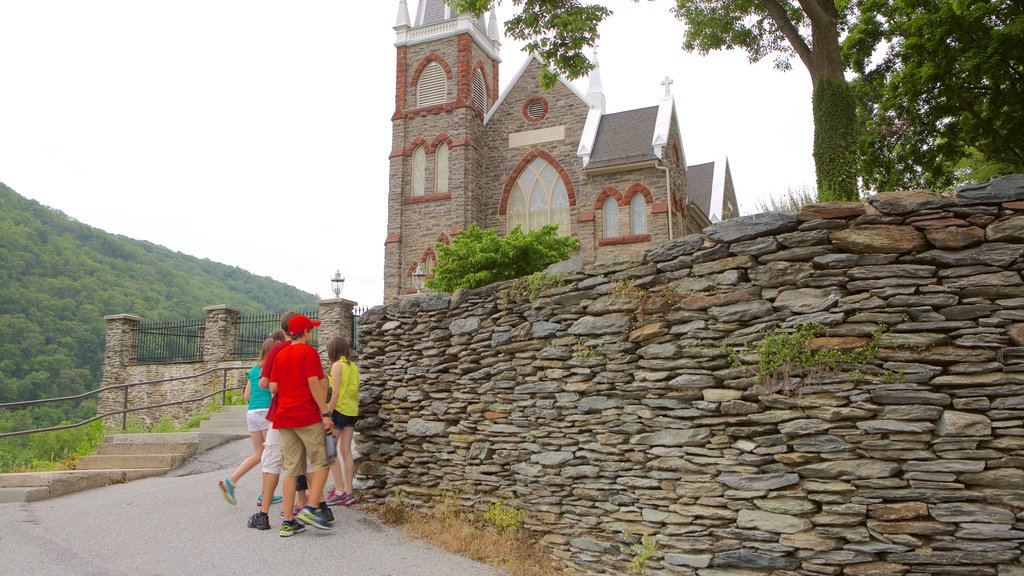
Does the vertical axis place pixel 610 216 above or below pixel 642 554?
above

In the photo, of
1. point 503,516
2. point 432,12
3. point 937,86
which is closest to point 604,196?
point 432,12

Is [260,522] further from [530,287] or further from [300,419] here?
[530,287]

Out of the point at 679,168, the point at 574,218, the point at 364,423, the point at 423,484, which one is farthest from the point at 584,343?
the point at 679,168

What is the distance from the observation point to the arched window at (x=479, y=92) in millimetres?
25375

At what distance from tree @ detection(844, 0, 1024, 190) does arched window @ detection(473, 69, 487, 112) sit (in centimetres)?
1387

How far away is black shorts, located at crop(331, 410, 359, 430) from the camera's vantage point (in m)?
7.97

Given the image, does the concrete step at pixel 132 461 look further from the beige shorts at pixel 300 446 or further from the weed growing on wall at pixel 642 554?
the weed growing on wall at pixel 642 554

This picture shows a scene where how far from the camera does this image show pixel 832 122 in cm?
1048

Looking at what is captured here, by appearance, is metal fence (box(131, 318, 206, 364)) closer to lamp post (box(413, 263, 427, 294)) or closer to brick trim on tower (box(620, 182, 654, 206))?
lamp post (box(413, 263, 427, 294))

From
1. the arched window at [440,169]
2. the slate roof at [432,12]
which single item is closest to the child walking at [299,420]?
the arched window at [440,169]

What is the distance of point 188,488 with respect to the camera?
948cm

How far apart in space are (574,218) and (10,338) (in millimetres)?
26086

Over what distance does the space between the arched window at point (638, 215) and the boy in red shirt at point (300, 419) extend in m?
16.4

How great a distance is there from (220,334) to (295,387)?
15452mm
